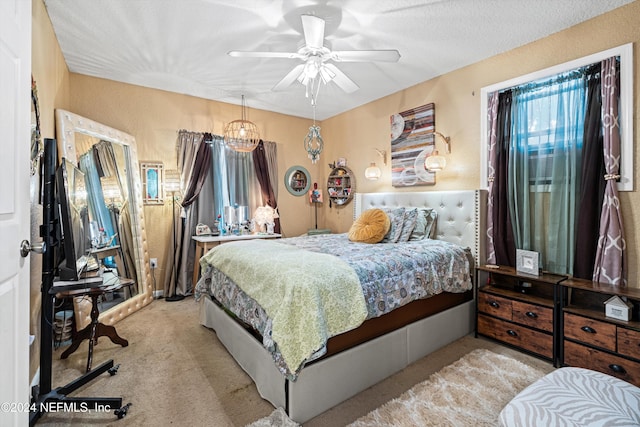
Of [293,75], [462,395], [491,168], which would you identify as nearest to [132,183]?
[293,75]

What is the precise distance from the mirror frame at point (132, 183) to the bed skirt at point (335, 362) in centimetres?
126

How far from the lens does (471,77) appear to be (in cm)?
329

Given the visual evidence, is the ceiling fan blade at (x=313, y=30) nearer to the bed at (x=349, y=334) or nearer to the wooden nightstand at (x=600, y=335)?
the bed at (x=349, y=334)

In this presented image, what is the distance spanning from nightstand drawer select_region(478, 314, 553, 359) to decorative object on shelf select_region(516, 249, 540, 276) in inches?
19.4

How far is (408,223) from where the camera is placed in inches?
128

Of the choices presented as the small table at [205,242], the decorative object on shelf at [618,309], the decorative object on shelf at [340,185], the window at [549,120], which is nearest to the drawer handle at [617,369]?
the decorative object on shelf at [618,309]

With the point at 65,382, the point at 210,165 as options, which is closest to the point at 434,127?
the point at 210,165

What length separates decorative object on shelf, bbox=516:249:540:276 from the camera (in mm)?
2579

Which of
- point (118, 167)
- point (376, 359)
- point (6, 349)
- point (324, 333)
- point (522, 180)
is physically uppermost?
point (118, 167)

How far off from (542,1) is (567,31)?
58 cm

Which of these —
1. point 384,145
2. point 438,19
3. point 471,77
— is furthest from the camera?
point 384,145

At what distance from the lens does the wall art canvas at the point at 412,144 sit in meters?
3.68

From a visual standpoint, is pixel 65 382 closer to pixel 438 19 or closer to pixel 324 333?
pixel 324 333

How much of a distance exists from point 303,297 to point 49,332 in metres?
1.57
